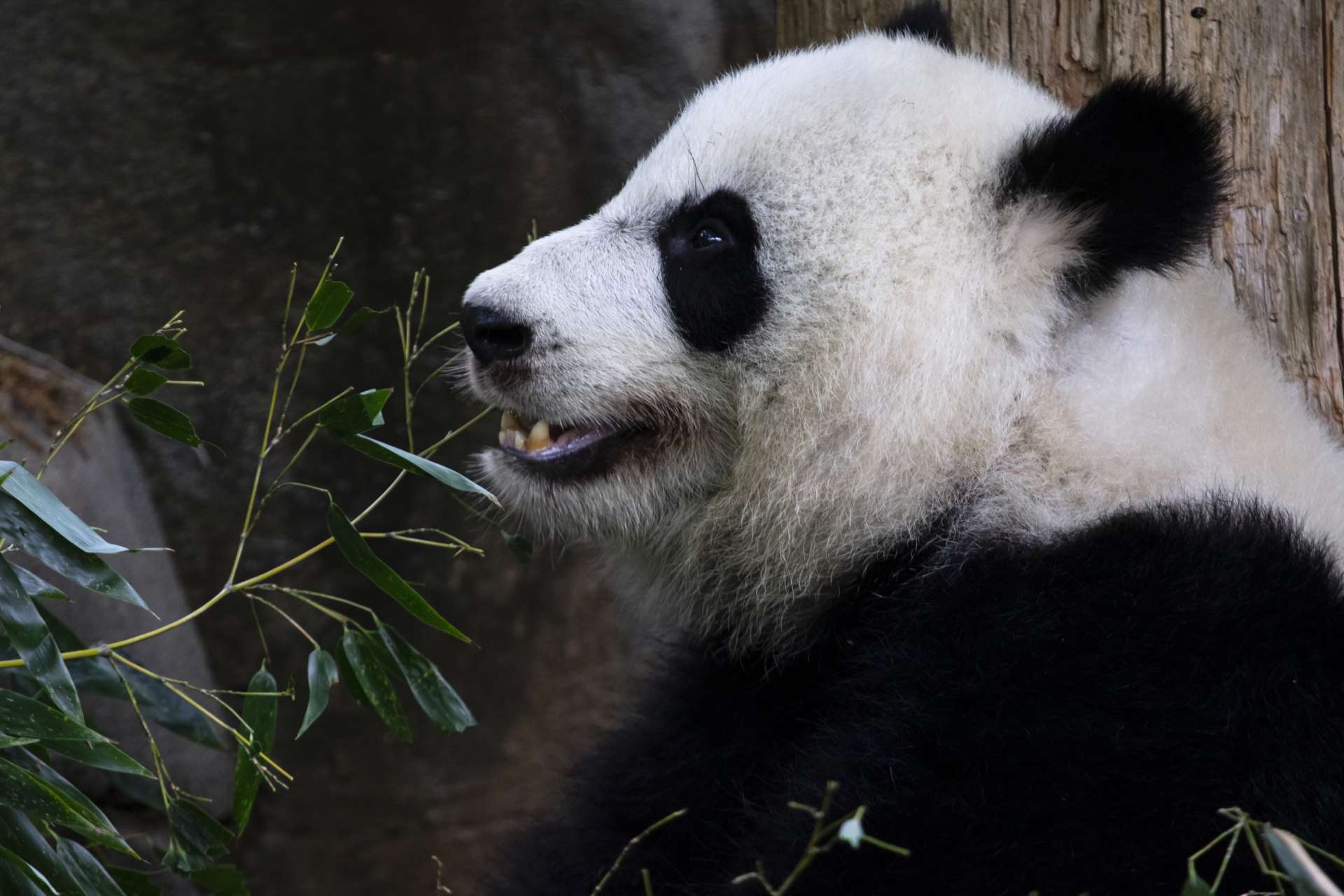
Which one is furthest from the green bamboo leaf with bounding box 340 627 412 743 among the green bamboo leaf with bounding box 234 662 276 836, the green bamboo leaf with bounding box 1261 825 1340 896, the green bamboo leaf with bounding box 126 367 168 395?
the green bamboo leaf with bounding box 1261 825 1340 896

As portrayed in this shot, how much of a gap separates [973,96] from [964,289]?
0.40 meters

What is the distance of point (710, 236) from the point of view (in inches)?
88.1

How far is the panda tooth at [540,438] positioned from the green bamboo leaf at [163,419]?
563 mm

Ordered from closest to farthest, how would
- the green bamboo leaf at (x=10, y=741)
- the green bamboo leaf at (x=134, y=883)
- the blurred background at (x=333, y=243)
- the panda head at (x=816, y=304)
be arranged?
the green bamboo leaf at (x=10, y=741) < the panda head at (x=816, y=304) < the green bamboo leaf at (x=134, y=883) < the blurred background at (x=333, y=243)

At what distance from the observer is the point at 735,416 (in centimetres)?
221

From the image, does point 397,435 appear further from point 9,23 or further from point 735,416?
point 735,416

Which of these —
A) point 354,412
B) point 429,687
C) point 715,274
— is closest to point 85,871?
point 429,687

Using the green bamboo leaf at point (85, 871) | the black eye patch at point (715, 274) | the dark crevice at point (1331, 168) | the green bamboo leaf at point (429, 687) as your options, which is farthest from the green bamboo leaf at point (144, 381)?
the dark crevice at point (1331, 168)

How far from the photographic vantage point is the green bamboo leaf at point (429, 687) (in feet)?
7.54

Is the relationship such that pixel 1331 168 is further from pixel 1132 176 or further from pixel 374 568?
pixel 374 568

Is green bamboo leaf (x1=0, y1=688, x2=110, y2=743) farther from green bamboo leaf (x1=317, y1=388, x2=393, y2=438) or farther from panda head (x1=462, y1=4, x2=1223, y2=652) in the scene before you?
panda head (x1=462, y1=4, x2=1223, y2=652)

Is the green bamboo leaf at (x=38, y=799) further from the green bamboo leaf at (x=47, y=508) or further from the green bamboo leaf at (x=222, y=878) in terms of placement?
the green bamboo leaf at (x=222, y=878)

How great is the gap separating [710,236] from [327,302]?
2.25ft

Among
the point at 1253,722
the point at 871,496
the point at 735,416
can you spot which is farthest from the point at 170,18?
the point at 1253,722
